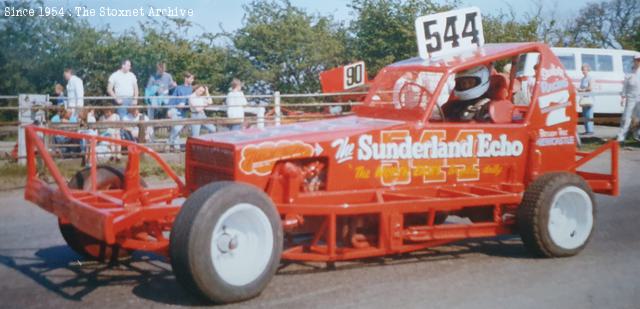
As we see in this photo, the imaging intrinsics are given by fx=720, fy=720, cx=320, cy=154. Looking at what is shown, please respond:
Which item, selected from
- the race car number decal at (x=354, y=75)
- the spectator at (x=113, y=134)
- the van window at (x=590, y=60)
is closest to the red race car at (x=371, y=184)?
A: the spectator at (x=113, y=134)

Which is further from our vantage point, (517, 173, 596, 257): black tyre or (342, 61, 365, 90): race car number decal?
(342, 61, 365, 90): race car number decal

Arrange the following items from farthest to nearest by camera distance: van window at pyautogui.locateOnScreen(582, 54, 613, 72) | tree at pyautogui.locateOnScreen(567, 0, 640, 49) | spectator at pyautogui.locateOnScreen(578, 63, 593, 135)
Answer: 1. tree at pyautogui.locateOnScreen(567, 0, 640, 49)
2. van window at pyautogui.locateOnScreen(582, 54, 613, 72)
3. spectator at pyautogui.locateOnScreen(578, 63, 593, 135)

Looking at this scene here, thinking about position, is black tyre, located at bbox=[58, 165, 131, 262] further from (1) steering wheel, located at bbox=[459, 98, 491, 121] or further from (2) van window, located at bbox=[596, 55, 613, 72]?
(2) van window, located at bbox=[596, 55, 613, 72]

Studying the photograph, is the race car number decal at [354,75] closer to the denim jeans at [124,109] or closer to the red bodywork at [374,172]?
the denim jeans at [124,109]

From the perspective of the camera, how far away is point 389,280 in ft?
17.9

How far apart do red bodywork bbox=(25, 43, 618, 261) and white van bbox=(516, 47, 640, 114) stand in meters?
13.6

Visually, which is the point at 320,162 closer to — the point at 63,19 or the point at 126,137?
the point at 126,137

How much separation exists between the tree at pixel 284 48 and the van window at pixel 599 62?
10375 mm

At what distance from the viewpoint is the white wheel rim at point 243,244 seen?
473 centimetres

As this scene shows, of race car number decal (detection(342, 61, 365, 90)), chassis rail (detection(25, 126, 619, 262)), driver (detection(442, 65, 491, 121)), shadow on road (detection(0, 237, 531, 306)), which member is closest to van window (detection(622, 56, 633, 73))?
race car number decal (detection(342, 61, 365, 90))

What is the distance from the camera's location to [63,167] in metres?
11.6

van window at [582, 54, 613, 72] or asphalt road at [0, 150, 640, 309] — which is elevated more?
van window at [582, 54, 613, 72]

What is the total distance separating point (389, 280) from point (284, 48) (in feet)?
72.5

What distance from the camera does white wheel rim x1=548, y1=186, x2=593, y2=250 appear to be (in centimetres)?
619
